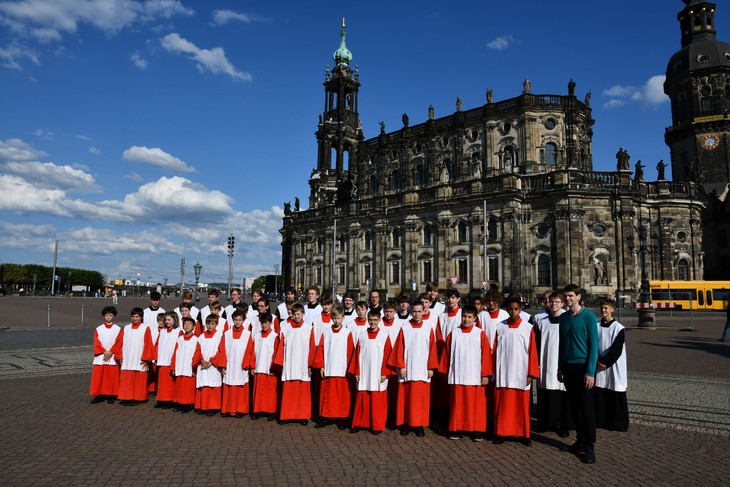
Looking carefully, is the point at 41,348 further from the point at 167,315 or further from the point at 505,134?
the point at 505,134

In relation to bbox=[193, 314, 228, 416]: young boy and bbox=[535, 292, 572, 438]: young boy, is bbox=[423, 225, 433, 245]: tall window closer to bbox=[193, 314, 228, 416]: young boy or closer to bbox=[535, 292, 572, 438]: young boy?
bbox=[193, 314, 228, 416]: young boy

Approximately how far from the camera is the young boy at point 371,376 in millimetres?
7758

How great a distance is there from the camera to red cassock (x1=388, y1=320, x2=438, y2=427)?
7668 mm

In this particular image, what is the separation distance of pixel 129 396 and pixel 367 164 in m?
53.2

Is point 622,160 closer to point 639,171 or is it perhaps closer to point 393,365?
point 639,171

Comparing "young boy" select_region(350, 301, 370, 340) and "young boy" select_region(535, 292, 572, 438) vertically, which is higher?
"young boy" select_region(350, 301, 370, 340)

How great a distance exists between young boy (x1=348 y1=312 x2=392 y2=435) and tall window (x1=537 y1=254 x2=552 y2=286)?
37.6 m

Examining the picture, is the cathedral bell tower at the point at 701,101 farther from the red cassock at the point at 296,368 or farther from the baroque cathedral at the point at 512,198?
the red cassock at the point at 296,368

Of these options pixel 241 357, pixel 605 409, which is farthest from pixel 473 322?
pixel 241 357

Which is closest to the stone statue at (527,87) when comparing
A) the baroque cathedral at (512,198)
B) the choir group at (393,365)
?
the baroque cathedral at (512,198)

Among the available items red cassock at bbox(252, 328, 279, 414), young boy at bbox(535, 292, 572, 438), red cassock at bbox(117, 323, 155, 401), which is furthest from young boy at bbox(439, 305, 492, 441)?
red cassock at bbox(117, 323, 155, 401)

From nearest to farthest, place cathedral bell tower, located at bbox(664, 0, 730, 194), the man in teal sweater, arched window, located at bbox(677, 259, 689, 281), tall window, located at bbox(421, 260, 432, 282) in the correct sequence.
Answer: the man in teal sweater < arched window, located at bbox(677, 259, 689, 281) < tall window, located at bbox(421, 260, 432, 282) < cathedral bell tower, located at bbox(664, 0, 730, 194)

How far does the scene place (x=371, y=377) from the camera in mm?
7879

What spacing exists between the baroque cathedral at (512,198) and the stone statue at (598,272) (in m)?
0.24
